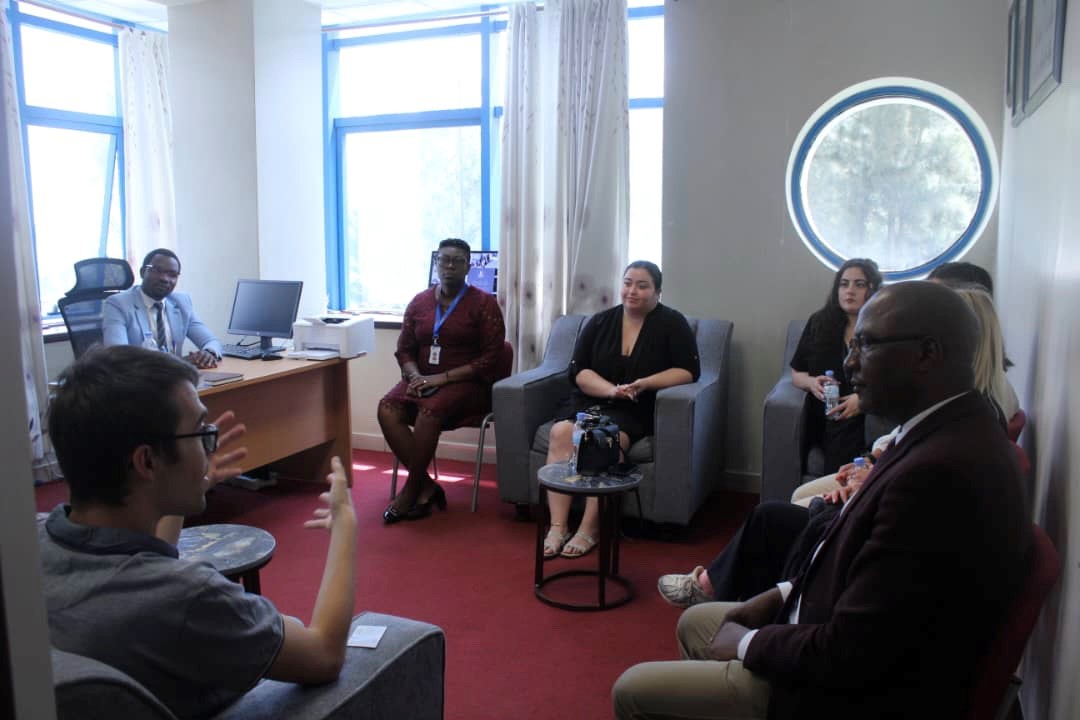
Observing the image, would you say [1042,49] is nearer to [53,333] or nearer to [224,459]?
[224,459]

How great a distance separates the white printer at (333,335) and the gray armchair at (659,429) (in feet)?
3.41

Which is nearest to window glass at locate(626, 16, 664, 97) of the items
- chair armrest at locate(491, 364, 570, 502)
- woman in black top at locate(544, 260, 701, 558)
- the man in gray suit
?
woman in black top at locate(544, 260, 701, 558)

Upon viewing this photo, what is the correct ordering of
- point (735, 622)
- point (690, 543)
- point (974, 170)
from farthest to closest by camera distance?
1. point (974, 170)
2. point (690, 543)
3. point (735, 622)

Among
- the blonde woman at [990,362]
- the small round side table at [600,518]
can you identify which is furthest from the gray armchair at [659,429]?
the blonde woman at [990,362]

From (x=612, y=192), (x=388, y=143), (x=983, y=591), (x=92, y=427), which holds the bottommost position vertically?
(x=983, y=591)

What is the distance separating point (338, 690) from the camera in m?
1.35

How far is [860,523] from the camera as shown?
4.77 feet

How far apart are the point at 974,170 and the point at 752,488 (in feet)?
6.48

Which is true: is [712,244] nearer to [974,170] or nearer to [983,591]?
[974,170]

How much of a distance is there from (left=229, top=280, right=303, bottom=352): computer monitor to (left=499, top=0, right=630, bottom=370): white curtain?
1250 millimetres

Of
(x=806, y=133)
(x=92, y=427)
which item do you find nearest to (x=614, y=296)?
(x=806, y=133)

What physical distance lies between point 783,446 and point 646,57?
8.44ft

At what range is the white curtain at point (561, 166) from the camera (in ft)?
15.4

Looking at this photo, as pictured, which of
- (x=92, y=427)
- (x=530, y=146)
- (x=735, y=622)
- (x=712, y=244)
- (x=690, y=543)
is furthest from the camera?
(x=530, y=146)
